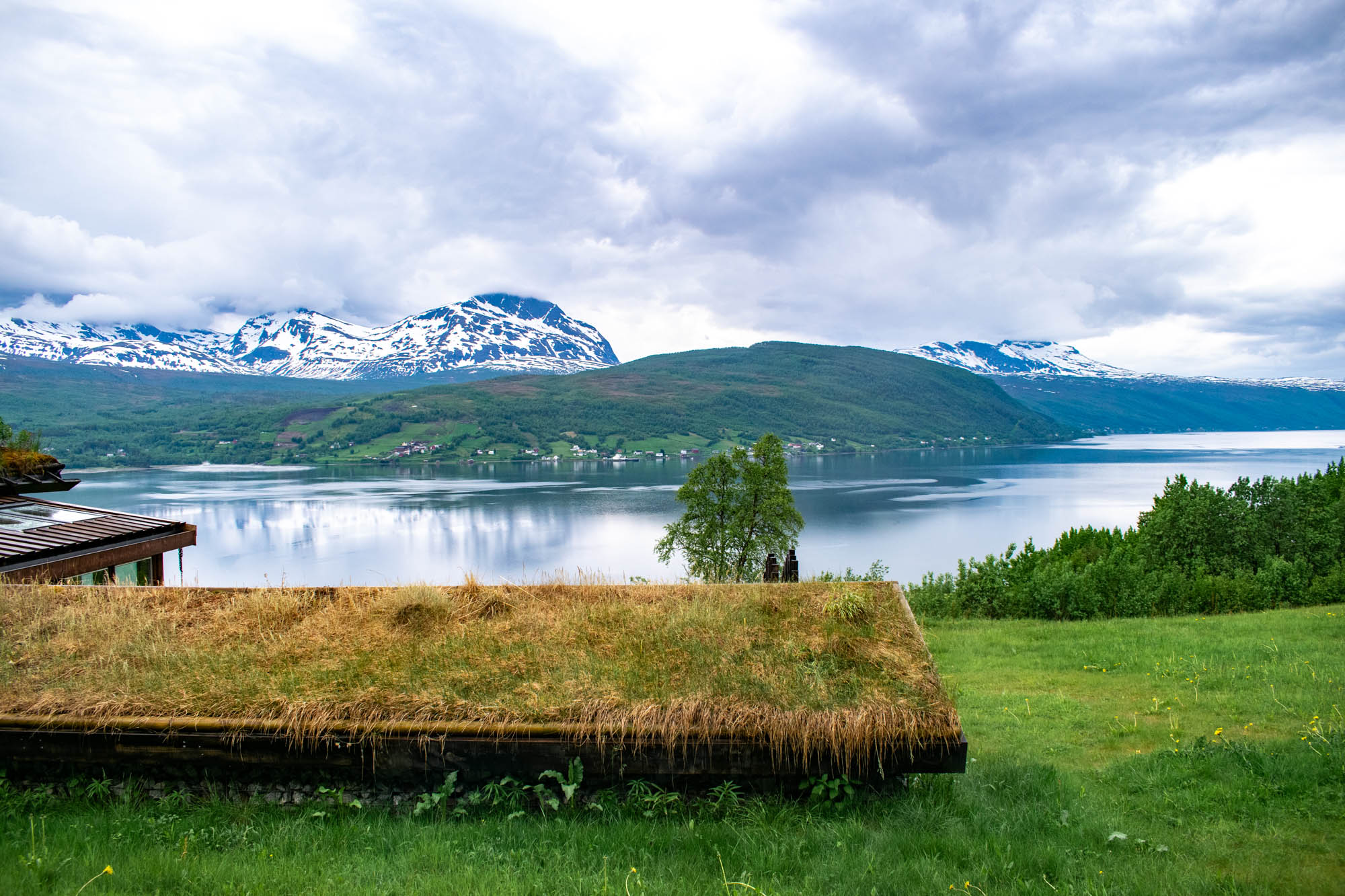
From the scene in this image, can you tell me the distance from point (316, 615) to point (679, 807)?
146 inches

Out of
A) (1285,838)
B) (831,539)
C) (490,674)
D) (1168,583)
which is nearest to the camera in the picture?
(1285,838)

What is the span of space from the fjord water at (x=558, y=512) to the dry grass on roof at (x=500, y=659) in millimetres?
1806

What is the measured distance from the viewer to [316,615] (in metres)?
6.50

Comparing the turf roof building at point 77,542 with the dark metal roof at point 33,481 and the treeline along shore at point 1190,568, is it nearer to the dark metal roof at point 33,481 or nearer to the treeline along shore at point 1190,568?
the dark metal roof at point 33,481

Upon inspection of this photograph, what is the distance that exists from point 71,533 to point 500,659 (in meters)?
9.43

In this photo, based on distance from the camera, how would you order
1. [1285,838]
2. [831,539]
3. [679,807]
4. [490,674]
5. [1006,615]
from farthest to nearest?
[831,539]
[1006,615]
[490,674]
[679,807]
[1285,838]

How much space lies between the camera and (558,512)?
7800 centimetres

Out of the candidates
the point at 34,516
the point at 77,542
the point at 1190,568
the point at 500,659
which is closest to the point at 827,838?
the point at 500,659

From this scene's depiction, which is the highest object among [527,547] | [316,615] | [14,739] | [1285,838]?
[316,615]

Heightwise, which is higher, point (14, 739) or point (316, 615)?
point (316, 615)

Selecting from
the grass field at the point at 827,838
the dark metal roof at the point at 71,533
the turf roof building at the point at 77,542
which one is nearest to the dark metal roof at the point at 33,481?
the turf roof building at the point at 77,542

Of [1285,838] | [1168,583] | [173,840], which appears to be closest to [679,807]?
[173,840]

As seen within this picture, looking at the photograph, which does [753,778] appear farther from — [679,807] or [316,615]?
[316,615]

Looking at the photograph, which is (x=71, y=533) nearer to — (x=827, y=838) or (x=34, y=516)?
(x=34, y=516)
